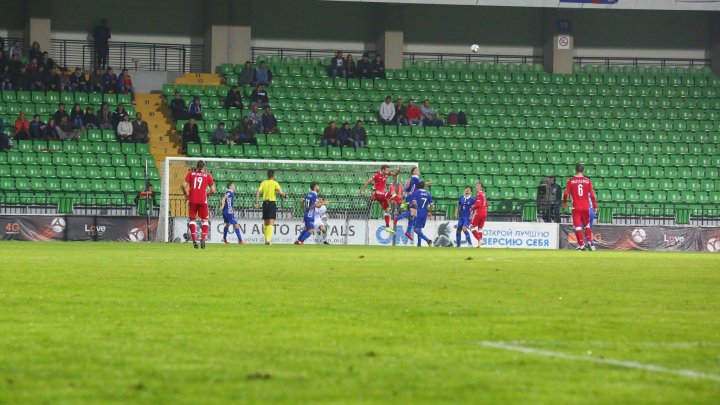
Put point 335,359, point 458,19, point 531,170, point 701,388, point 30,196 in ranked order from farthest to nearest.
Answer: point 458,19 < point 531,170 < point 30,196 < point 335,359 < point 701,388

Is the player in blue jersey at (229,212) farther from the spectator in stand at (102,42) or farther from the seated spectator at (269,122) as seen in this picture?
the spectator in stand at (102,42)

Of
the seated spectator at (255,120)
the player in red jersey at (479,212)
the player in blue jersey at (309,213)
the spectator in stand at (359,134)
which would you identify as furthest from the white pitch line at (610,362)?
the seated spectator at (255,120)

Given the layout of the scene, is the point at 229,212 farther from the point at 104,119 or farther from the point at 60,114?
the point at 60,114

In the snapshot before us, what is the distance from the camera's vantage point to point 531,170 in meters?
44.0

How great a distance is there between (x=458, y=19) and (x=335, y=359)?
150ft

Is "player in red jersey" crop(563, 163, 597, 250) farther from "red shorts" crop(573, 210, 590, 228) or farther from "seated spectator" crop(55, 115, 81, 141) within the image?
"seated spectator" crop(55, 115, 81, 141)

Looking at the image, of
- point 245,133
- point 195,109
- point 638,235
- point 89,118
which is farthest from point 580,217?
point 89,118

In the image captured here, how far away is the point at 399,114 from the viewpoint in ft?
147

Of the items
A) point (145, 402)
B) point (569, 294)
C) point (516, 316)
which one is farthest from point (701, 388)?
point (569, 294)

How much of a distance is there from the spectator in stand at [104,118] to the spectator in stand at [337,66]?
9.01 m

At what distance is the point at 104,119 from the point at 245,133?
453cm

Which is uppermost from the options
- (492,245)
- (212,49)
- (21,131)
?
(212,49)

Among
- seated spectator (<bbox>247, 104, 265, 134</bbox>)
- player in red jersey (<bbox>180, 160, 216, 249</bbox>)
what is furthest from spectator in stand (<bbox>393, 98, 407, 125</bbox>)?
player in red jersey (<bbox>180, 160, 216, 249</bbox>)

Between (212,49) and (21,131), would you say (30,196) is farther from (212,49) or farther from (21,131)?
(212,49)
